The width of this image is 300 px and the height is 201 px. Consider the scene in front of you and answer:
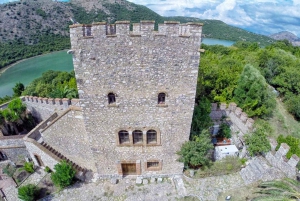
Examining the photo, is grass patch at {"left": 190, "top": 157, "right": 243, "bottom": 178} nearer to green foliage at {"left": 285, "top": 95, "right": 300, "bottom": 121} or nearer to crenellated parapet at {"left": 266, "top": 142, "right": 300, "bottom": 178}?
crenellated parapet at {"left": 266, "top": 142, "right": 300, "bottom": 178}

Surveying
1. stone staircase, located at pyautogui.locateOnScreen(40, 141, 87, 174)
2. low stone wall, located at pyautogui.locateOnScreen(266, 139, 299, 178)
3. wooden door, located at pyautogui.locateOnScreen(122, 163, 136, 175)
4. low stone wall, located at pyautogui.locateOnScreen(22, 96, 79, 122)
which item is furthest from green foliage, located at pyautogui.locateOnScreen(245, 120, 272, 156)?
low stone wall, located at pyautogui.locateOnScreen(22, 96, 79, 122)

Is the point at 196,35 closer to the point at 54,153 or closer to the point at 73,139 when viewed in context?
the point at 73,139

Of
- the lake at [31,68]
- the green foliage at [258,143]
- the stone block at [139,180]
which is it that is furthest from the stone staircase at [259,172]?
the lake at [31,68]

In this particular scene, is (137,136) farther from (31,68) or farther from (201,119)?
(31,68)

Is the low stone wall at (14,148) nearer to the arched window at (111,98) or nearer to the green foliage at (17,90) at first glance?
the arched window at (111,98)

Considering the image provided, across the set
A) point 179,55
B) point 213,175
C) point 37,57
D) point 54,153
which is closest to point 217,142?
point 213,175

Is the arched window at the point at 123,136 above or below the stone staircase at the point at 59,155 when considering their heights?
above
